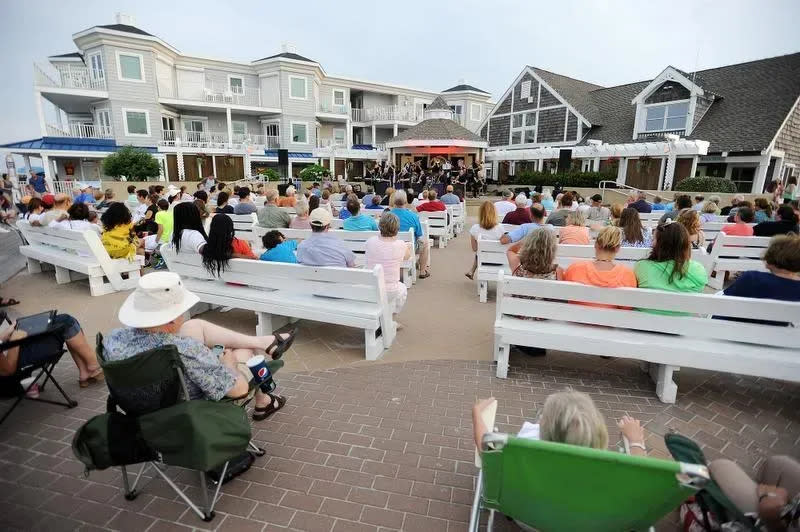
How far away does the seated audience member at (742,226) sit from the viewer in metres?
6.94

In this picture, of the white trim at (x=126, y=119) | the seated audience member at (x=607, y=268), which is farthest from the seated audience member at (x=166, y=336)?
the white trim at (x=126, y=119)

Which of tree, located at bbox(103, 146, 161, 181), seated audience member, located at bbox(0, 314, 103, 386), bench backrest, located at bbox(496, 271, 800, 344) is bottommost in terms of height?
seated audience member, located at bbox(0, 314, 103, 386)

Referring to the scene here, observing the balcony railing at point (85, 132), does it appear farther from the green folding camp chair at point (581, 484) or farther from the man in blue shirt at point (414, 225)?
the green folding camp chair at point (581, 484)

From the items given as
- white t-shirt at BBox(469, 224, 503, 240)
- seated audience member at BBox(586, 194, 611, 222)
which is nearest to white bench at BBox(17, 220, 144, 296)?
white t-shirt at BBox(469, 224, 503, 240)

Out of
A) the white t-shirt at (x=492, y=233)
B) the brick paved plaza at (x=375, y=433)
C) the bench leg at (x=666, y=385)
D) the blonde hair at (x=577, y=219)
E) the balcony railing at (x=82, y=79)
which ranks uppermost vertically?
the balcony railing at (x=82, y=79)

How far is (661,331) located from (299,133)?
30810 millimetres

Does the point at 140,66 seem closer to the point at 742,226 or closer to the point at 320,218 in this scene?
the point at 320,218

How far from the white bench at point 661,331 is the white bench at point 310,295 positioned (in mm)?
1198

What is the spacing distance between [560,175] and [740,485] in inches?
899

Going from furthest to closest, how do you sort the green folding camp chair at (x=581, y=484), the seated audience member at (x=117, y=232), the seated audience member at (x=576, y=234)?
the seated audience member at (x=117, y=232) → the seated audience member at (x=576, y=234) → the green folding camp chair at (x=581, y=484)

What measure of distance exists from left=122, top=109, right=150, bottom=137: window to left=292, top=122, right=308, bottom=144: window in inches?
364

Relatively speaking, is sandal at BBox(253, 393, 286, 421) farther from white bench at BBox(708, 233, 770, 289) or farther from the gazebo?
the gazebo

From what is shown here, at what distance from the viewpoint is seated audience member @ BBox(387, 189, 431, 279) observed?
721 centimetres

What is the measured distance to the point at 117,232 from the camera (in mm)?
6324
